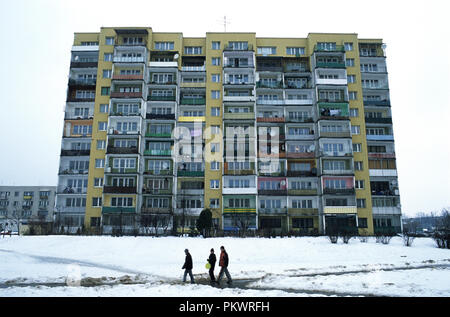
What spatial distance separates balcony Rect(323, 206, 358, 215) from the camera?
139 feet

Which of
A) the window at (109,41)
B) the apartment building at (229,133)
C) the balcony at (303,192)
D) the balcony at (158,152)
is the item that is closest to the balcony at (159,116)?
the apartment building at (229,133)

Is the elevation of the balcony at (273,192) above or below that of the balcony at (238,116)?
below

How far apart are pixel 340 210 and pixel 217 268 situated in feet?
92.9

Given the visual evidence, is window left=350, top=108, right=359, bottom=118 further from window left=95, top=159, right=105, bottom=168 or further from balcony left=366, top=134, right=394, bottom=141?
window left=95, top=159, right=105, bottom=168

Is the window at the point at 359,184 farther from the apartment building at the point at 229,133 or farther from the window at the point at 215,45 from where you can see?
the window at the point at 215,45

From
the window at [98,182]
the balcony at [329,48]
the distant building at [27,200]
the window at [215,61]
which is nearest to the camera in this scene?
the window at [98,182]

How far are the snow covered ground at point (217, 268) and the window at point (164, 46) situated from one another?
1233 inches

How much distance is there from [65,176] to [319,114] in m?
37.8

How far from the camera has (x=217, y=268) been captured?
62.7ft

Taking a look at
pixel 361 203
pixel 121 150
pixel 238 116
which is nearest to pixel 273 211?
pixel 361 203

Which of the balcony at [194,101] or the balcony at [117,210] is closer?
the balcony at [117,210]

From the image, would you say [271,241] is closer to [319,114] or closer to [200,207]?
[200,207]

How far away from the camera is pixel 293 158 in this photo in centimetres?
4619

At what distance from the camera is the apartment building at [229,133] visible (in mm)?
43938
